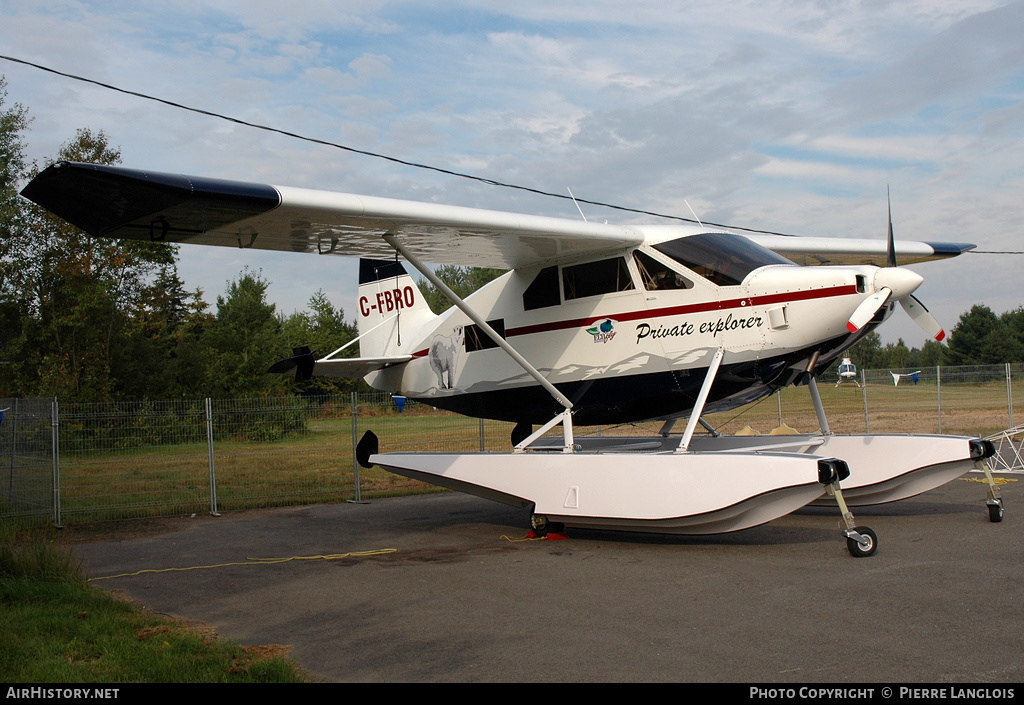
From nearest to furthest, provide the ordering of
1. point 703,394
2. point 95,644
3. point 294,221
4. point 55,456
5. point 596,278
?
point 95,644 < point 294,221 < point 703,394 < point 596,278 < point 55,456

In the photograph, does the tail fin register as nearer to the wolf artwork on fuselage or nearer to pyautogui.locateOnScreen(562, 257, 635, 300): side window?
the wolf artwork on fuselage

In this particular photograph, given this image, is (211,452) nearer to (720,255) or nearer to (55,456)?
(55,456)

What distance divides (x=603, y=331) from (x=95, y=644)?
6083 mm

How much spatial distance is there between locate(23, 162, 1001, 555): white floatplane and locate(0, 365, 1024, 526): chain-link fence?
3.46m

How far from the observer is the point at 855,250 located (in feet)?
36.3

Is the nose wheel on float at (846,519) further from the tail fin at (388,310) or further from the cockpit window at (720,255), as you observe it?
the tail fin at (388,310)

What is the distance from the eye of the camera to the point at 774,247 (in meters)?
10.4

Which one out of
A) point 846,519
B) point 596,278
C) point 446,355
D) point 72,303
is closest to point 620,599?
point 846,519

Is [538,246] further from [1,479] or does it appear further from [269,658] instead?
[1,479]

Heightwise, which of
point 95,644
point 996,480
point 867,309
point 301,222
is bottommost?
point 996,480

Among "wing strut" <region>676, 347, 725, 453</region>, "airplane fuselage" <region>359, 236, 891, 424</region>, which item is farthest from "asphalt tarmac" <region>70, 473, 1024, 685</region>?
"airplane fuselage" <region>359, 236, 891, 424</region>

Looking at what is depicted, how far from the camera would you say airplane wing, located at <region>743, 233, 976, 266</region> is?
1096cm

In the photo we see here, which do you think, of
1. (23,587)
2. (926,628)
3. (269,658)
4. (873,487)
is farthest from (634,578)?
(23,587)

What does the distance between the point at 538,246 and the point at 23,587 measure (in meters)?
6.07
